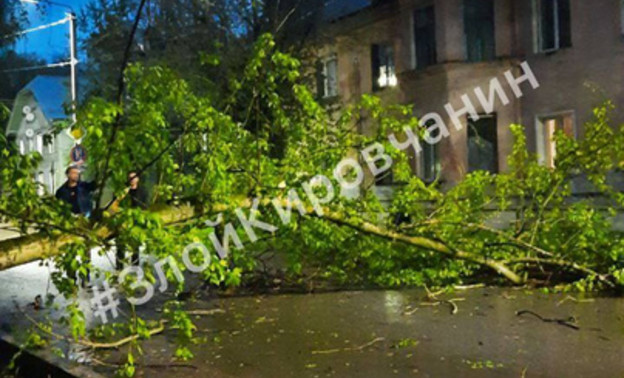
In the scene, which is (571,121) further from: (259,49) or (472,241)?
(259,49)

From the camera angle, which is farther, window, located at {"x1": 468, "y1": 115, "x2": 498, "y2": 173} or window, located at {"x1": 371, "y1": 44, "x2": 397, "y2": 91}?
window, located at {"x1": 371, "y1": 44, "x2": 397, "y2": 91}

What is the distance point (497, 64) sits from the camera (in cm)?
1900

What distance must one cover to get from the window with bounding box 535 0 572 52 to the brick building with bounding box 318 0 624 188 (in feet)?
0.08

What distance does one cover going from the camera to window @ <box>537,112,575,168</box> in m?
17.8

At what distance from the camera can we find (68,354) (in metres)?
6.60

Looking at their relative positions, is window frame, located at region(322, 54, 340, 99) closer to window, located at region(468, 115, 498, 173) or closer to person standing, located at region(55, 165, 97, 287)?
window, located at region(468, 115, 498, 173)

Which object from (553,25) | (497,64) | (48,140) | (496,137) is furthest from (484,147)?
(48,140)

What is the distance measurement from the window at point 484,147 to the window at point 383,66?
160 inches

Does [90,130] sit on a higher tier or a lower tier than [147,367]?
higher

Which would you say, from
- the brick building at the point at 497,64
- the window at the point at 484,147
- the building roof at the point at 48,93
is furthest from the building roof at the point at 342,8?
the building roof at the point at 48,93

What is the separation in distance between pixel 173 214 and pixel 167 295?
3546 millimetres

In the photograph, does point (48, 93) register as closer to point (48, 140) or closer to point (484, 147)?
point (484, 147)

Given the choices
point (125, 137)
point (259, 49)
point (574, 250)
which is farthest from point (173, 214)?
point (574, 250)

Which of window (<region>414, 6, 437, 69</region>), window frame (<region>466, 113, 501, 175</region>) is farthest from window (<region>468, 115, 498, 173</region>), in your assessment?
window (<region>414, 6, 437, 69</region>)
